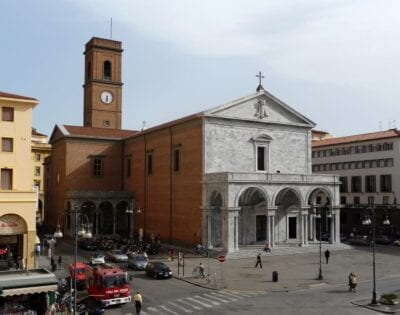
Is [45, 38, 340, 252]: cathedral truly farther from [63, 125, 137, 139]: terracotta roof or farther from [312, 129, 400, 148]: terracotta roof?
[312, 129, 400, 148]: terracotta roof

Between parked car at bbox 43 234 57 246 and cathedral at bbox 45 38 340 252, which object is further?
cathedral at bbox 45 38 340 252

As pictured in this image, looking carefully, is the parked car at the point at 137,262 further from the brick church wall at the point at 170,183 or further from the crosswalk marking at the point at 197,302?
the crosswalk marking at the point at 197,302

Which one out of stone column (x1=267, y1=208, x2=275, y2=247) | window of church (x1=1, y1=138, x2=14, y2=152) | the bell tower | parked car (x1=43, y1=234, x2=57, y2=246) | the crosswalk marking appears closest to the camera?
the crosswalk marking

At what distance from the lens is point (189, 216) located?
4997 centimetres

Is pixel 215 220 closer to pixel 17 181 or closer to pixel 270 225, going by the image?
pixel 270 225

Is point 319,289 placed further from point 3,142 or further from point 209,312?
point 3,142

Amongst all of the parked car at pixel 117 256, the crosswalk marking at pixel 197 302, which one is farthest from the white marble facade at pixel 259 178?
the crosswalk marking at pixel 197 302

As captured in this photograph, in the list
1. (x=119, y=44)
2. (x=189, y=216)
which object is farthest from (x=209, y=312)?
(x=119, y=44)

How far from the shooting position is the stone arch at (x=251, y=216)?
4988 cm

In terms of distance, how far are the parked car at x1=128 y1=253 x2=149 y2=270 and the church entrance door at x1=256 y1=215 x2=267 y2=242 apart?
50.6ft

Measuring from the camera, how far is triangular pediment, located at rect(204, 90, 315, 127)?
49.7 meters

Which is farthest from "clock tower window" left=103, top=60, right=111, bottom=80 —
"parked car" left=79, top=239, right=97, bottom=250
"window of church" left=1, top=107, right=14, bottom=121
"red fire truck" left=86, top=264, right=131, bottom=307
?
"red fire truck" left=86, top=264, right=131, bottom=307

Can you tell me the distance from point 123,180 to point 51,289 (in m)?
45.3

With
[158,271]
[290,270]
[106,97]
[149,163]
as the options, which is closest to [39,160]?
[106,97]
